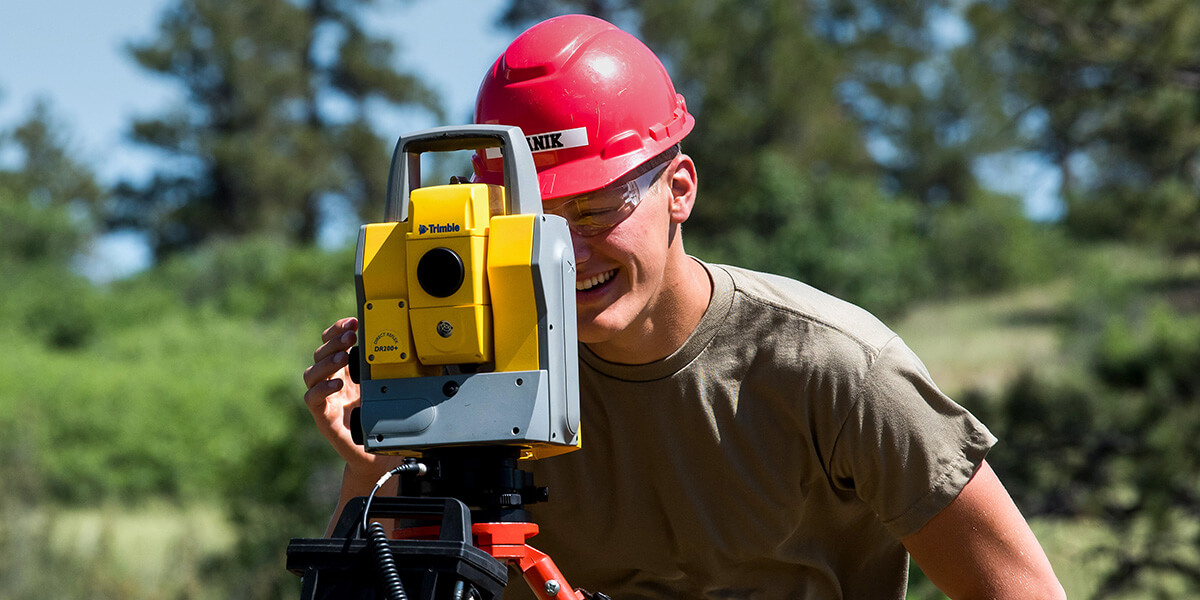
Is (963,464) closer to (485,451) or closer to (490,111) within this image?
(485,451)

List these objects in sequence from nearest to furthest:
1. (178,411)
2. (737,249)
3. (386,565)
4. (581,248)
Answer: (386,565) < (581,248) < (178,411) < (737,249)

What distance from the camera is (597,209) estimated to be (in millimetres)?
2182

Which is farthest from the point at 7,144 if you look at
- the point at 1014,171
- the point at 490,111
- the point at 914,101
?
the point at 490,111

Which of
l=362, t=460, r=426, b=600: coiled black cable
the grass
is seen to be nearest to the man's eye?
l=362, t=460, r=426, b=600: coiled black cable

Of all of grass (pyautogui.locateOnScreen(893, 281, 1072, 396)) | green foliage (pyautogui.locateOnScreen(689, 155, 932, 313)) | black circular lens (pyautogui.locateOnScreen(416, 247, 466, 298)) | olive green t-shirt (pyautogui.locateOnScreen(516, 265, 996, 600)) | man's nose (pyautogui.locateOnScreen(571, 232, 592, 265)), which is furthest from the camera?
green foliage (pyautogui.locateOnScreen(689, 155, 932, 313))

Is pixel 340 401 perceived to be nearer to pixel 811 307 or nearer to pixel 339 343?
pixel 339 343

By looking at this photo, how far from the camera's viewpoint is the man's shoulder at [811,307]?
2.33 m

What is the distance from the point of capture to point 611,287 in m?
2.20

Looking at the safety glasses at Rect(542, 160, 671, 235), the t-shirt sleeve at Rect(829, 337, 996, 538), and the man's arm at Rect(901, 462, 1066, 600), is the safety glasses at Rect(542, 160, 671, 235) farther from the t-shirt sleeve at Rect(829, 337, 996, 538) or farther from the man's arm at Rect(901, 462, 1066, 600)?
the man's arm at Rect(901, 462, 1066, 600)

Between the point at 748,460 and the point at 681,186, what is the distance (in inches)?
21.2

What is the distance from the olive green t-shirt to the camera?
2.27 meters

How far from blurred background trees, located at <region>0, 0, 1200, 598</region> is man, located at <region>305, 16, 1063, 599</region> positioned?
302 centimetres

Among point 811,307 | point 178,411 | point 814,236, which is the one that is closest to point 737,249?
point 814,236

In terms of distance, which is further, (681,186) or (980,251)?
(980,251)
